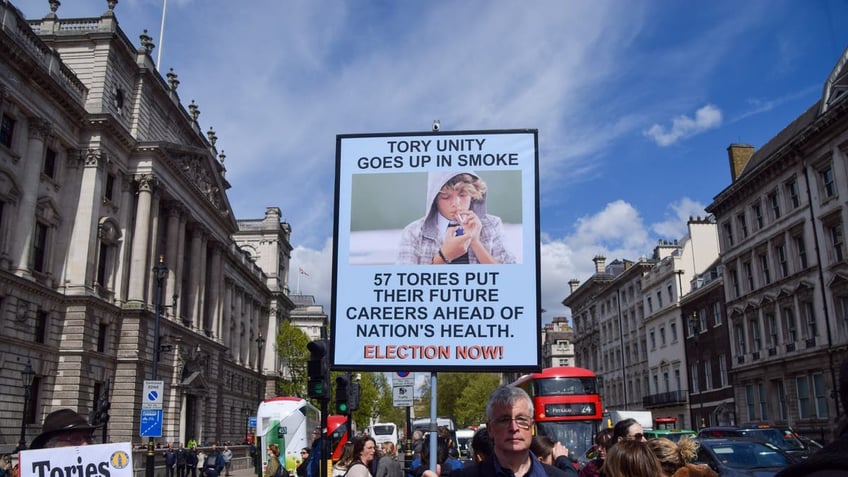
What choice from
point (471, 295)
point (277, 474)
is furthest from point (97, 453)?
point (277, 474)

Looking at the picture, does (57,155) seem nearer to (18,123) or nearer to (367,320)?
(18,123)

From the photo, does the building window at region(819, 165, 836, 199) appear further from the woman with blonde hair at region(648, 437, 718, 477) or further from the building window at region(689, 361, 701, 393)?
the woman with blonde hair at region(648, 437, 718, 477)

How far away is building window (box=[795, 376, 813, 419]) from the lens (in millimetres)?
36688

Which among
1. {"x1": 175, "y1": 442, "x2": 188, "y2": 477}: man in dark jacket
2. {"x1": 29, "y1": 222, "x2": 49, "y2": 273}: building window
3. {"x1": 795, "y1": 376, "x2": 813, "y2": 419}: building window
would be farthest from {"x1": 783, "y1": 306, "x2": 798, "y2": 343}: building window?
{"x1": 29, "y1": 222, "x2": 49, "y2": 273}: building window

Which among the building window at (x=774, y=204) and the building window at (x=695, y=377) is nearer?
the building window at (x=774, y=204)

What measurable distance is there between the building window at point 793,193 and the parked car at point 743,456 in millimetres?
27796

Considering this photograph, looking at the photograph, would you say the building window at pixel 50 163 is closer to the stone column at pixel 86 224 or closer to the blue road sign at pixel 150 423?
the stone column at pixel 86 224

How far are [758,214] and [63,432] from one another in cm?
4488

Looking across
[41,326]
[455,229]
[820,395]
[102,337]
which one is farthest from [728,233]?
[455,229]

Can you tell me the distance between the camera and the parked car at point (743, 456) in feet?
44.9

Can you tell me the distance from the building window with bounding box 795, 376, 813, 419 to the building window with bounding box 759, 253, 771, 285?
6.40m

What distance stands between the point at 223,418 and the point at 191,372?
1368 cm

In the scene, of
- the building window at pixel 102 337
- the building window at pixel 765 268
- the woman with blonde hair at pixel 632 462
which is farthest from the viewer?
the building window at pixel 765 268

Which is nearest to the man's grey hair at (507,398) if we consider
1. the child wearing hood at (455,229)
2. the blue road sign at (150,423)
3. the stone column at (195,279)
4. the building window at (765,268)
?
the child wearing hood at (455,229)
